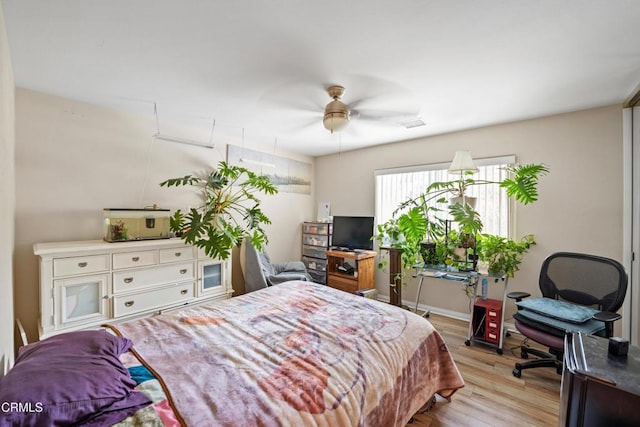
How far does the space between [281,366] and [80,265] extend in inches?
77.2

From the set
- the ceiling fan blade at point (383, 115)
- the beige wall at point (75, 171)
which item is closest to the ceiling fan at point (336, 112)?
the ceiling fan blade at point (383, 115)

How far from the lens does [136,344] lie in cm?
134

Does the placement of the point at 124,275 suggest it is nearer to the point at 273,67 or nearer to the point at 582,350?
the point at 273,67

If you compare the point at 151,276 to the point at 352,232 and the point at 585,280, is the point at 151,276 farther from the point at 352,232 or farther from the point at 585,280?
the point at 585,280

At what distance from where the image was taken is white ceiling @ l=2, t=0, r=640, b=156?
133cm

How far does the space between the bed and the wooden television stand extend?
1.54m

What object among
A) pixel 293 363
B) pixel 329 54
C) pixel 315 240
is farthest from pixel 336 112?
pixel 315 240

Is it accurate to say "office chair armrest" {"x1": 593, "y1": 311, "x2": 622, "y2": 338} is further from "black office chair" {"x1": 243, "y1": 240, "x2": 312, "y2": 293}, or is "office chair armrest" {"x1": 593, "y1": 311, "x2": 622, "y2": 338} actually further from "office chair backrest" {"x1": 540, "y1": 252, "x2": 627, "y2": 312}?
"black office chair" {"x1": 243, "y1": 240, "x2": 312, "y2": 293}

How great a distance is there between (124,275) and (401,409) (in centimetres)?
241

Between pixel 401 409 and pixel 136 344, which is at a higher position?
pixel 136 344

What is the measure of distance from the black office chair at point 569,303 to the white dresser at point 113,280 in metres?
3.11

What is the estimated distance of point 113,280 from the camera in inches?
87.5

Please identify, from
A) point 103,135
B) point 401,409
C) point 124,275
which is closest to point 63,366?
point 401,409

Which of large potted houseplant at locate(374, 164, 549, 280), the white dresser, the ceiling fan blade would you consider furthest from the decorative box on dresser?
the ceiling fan blade
